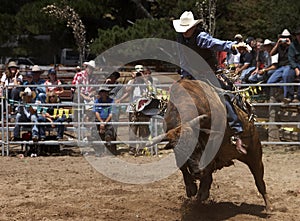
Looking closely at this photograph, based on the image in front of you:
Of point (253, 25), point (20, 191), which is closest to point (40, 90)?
point (20, 191)

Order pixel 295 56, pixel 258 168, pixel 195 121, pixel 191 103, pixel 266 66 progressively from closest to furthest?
pixel 195 121, pixel 191 103, pixel 258 168, pixel 295 56, pixel 266 66

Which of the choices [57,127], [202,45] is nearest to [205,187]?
[202,45]

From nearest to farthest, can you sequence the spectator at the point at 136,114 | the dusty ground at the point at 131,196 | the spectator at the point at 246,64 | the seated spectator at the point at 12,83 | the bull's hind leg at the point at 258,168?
the dusty ground at the point at 131,196 → the bull's hind leg at the point at 258,168 → the spectator at the point at 136,114 → the seated spectator at the point at 12,83 → the spectator at the point at 246,64

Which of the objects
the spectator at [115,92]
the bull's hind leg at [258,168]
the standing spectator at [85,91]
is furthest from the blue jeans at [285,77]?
the bull's hind leg at [258,168]

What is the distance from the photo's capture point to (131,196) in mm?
7590

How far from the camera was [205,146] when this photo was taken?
5727mm

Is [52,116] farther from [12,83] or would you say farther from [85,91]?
[12,83]

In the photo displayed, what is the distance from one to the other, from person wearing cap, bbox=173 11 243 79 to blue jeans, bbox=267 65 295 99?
5.07 meters

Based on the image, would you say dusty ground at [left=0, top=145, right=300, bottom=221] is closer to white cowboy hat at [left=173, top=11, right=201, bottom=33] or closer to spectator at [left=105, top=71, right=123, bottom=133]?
spectator at [left=105, top=71, right=123, bottom=133]

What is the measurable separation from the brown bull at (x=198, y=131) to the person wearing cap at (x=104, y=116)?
15.8 feet

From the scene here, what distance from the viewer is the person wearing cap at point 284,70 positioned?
11.3 m

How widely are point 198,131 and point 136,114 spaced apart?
216 inches

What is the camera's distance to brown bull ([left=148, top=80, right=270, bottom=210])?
219 inches

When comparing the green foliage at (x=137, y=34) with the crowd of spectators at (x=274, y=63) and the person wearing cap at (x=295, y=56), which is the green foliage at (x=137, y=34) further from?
the person wearing cap at (x=295, y=56)
